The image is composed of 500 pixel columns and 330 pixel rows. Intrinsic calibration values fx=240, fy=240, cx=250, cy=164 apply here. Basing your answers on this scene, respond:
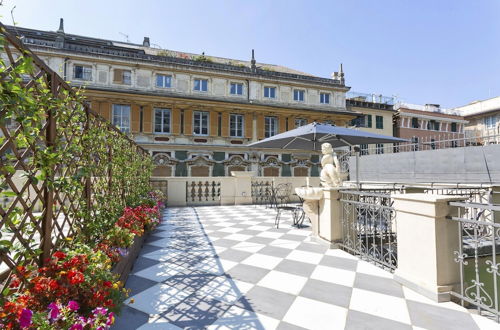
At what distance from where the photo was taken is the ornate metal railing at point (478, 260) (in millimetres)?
2559

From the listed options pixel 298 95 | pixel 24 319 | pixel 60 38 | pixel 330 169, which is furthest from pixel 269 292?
pixel 60 38

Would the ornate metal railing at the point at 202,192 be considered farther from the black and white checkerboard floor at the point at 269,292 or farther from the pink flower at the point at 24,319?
the pink flower at the point at 24,319

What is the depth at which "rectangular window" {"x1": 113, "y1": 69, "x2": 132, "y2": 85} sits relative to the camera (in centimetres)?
1817

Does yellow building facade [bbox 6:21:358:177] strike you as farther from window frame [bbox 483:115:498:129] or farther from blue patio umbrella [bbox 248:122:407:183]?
window frame [bbox 483:115:498:129]

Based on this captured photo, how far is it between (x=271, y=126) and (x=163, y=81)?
9.82 meters

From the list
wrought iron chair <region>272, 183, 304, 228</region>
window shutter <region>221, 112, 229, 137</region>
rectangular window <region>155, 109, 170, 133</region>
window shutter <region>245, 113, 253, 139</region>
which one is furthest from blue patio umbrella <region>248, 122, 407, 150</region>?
rectangular window <region>155, 109, 170, 133</region>

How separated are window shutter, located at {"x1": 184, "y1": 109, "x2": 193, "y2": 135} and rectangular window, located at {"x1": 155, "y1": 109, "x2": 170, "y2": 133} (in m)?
1.33

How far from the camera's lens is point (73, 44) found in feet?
61.2

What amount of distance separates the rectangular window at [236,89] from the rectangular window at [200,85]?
2.18 meters

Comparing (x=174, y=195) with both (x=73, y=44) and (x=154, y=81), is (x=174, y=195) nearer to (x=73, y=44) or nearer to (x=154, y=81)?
(x=154, y=81)

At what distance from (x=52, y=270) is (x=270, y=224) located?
18.4 ft

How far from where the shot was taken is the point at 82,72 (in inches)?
691

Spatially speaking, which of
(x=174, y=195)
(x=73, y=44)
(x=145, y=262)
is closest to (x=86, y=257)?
(x=145, y=262)

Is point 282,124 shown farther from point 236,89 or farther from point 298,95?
point 236,89
